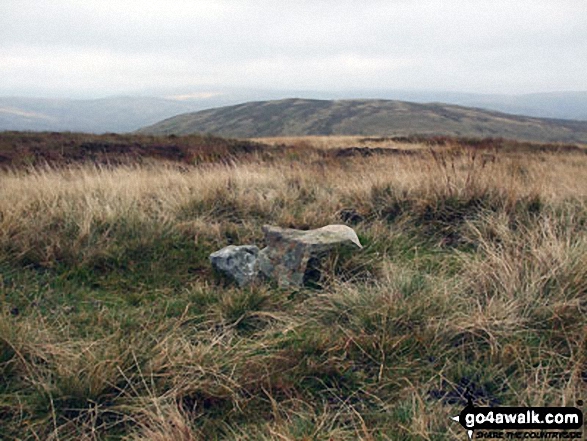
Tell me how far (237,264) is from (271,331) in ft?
3.39

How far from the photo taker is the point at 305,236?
3738mm

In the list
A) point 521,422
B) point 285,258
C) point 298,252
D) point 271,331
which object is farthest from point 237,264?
point 521,422

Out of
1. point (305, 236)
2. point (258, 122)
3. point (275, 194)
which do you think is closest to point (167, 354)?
point (305, 236)

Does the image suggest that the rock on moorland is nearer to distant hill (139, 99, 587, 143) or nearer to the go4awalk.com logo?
the go4awalk.com logo

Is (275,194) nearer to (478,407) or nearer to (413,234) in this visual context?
(413,234)

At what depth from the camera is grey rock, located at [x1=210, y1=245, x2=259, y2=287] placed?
3.40 m

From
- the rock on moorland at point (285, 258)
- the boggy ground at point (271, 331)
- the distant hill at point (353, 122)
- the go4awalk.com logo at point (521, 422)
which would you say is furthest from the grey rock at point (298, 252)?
the distant hill at point (353, 122)

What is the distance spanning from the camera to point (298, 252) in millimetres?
3506

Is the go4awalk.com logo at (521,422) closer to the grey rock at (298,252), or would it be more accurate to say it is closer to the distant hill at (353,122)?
the grey rock at (298,252)

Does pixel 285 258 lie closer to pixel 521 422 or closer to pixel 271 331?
pixel 271 331

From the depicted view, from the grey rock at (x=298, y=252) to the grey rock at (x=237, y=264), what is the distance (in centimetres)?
9

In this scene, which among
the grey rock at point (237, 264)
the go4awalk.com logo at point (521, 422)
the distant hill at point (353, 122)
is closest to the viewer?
the go4awalk.com logo at point (521, 422)

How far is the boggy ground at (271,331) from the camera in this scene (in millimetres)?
1859

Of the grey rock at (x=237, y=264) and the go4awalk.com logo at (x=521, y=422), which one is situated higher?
the grey rock at (x=237, y=264)
